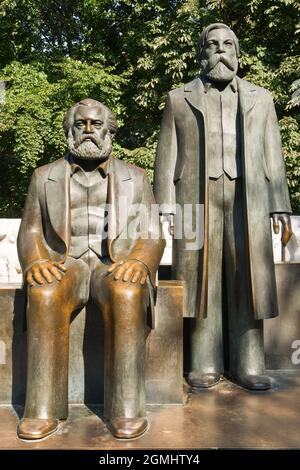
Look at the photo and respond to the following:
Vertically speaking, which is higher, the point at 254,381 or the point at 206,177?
the point at 206,177

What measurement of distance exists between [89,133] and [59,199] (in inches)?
17.5

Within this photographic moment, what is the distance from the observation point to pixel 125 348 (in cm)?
297

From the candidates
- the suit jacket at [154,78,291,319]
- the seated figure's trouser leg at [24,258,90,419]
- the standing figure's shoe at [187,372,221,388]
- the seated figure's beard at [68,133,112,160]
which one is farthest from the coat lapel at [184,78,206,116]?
the standing figure's shoe at [187,372,221,388]

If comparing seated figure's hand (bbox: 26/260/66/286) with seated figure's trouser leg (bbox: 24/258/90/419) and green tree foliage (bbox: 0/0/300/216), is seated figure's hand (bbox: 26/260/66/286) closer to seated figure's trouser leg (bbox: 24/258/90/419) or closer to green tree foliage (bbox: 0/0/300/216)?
seated figure's trouser leg (bbox: 24/258/90/419)

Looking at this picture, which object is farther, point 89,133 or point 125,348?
point 89,133

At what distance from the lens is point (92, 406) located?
11.2 ft

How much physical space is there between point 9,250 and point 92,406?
11.7 ft

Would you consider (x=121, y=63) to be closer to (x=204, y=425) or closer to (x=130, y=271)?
(x=130, y=271)

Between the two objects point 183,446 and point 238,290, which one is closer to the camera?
point 183,446

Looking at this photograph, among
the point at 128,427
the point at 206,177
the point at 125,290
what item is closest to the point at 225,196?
the point at 206,177

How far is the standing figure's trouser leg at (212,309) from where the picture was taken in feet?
12.5

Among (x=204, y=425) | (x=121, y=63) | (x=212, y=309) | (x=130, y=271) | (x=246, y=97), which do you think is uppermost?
(x=121, y=63)
